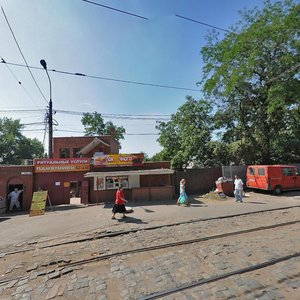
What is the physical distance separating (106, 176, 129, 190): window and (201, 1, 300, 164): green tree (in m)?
12.9

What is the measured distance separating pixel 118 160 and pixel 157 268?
47.3ft

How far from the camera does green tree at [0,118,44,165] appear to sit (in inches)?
2058

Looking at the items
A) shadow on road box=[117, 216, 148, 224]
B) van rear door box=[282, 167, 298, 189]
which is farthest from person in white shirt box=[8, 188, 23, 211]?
van rear door box=[282, 167, 298, 189]

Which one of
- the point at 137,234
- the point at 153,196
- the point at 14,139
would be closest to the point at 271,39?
the point at 153,196

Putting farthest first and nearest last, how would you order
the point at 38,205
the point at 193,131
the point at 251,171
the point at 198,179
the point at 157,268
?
the point at 193,131, the point at 198,179, the point at 251,171, the point at 38,205, the point at 157,268

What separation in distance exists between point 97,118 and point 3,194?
120ft

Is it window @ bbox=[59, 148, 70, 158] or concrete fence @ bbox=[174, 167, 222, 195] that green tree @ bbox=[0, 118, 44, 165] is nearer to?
window @ bbox=[59, 148, 70, 158]

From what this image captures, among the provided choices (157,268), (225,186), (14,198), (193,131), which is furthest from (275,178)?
(14,198)

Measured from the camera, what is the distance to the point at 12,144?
53.8m

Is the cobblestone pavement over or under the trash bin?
under

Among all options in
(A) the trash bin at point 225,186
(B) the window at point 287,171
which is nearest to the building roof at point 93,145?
(A) the trash bin at point 225,186

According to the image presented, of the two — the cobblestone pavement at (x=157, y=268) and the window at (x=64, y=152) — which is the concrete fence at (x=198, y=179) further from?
the window at (x=64, y=152)

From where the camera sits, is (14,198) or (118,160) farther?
(118,160)

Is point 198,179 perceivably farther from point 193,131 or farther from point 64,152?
point 64,152
